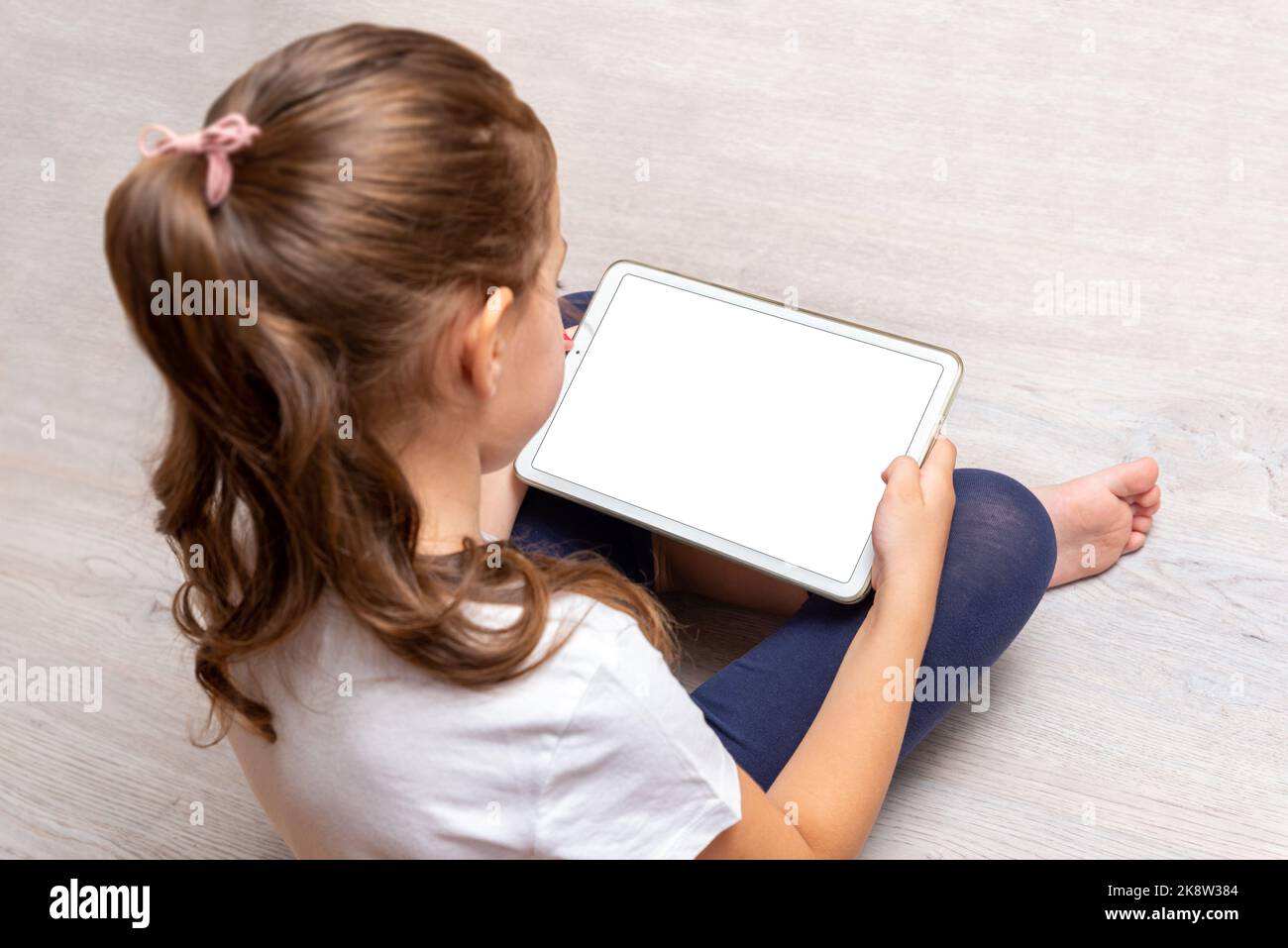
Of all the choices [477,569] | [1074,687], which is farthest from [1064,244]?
[477,569]

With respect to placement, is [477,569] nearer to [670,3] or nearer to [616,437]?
[616,437]

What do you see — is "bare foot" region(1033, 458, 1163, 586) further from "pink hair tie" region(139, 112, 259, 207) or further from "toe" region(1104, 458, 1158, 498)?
"pink hair tie" region(139, 112, 259, 207)

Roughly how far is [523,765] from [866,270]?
705 mm

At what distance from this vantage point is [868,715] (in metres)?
0.72

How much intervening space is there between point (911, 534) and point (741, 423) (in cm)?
15

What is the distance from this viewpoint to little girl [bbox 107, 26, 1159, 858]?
0.48 metres

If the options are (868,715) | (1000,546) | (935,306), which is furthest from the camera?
(935,306)

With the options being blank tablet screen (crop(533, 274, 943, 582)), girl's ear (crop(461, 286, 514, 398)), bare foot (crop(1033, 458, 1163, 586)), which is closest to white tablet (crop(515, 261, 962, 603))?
blank tablet screen (crop(533, 274, 943, 582))

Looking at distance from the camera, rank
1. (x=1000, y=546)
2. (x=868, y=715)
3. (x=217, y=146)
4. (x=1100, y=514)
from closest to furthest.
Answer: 1. (x=217, y=146)
2. (x=868, y=715)
3. (x=1000, y=546)
4. (x=1100, y=514)

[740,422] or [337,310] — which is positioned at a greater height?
[337,310]

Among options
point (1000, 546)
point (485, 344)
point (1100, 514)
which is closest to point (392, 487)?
point (485, 344)

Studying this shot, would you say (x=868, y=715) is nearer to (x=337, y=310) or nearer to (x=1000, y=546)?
(x=1000, y=546)

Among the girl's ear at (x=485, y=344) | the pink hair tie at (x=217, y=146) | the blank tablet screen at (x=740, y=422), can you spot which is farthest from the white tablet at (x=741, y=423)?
the pink hair tie at (x=217, y=146)

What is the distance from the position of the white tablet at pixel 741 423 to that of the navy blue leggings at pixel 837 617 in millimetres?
36
